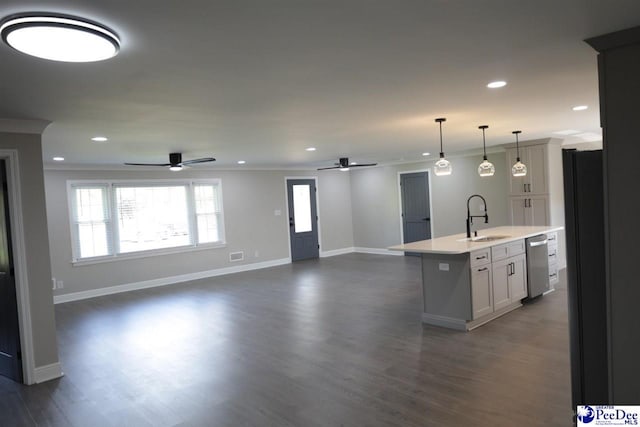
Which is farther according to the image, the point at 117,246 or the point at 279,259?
the point at 279,259

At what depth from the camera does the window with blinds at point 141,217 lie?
7398mm

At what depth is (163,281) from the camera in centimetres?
826

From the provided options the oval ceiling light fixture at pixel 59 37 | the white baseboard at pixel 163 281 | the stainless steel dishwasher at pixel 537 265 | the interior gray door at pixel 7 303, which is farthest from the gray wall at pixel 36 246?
the stainless steel dishwasher at pixel 537 265

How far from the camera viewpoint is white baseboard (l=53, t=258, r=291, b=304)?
7219 millimetres

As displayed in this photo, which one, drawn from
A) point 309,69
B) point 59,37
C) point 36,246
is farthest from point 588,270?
point 36,246

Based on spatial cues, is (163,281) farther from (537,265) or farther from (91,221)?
(537,265)

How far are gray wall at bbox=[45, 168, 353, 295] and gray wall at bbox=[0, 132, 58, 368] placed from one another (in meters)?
3.56

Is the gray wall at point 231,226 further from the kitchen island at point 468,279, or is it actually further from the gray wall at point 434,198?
the kitchen island at point 468,279

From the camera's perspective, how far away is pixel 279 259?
1006 cm

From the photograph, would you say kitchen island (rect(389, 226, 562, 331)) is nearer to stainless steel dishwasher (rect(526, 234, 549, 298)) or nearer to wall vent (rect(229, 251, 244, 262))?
stainless steel dishwasher (rect(526, 234, 549, 298))

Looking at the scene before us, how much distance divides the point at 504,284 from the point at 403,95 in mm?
2901

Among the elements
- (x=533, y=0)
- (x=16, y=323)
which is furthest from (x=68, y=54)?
(x=16, y=323)

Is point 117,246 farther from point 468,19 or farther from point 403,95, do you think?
point 468,19

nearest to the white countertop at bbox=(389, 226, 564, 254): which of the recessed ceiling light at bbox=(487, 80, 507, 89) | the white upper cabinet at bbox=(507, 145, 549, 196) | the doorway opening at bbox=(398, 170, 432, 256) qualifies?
the white upper cabinet at bbox=(507, 145, 549, 196)
